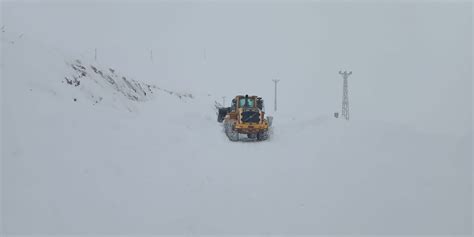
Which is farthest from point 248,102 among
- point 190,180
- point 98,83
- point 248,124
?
point 190,180

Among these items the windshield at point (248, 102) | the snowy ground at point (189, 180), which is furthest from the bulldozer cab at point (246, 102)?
the snowy ground at point (189, 180)

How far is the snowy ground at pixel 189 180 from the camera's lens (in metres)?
7.34

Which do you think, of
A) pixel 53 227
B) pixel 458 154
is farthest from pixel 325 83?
pixel 53 227

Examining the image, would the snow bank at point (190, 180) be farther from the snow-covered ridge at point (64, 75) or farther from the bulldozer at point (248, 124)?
the bulldozer at point (248, 124)

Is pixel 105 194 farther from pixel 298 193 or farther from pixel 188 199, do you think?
pixel 298 193

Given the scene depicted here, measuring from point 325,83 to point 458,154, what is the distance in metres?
117

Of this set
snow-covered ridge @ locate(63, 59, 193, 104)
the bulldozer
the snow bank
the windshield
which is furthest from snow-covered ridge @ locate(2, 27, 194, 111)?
the windshield

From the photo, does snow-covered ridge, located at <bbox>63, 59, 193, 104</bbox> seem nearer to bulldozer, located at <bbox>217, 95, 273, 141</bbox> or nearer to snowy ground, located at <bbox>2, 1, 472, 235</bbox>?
snowy ground, located at <bbox>2, 1, 472, 235</bbox>

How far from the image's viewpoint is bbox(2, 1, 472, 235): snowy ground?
24.1ft

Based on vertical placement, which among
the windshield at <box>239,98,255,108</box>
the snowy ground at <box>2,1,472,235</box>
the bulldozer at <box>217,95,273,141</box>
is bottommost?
the snowy ground at <box>2,1,472,235</box>

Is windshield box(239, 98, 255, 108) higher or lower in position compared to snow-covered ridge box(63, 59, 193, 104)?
lower

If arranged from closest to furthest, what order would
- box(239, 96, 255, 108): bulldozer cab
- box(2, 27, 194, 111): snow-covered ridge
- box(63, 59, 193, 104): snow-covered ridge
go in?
box(2, 27, 194, 111): snow-covered ridge, box(63, 59, 193, 104): snow-covered ridge, box(239, 96, 255, 108): bulldozer cab

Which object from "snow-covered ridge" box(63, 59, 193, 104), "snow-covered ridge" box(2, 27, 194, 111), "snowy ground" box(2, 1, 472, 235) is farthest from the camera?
"snow-covered ridge" box(63, 59, 193, 104)

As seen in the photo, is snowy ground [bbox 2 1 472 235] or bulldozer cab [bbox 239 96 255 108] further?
bulldozer cab [bbox 239 96 255 108]
